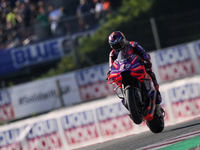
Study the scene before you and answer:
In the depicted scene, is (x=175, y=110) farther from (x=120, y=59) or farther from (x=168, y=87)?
(x=120, y=59)

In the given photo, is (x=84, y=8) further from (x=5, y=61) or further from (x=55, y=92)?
(x=55, y=92)

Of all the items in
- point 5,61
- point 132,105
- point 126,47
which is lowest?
point 132,105

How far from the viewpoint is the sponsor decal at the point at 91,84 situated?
13.6 m

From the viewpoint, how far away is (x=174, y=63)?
13.1 meters

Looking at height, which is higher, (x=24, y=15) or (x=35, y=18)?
(x=24, y=15)

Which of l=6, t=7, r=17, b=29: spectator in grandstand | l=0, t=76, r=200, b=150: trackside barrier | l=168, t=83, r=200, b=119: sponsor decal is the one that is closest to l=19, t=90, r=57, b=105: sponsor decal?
l=6, t=7, r=17, b=29: spectator in grandstand

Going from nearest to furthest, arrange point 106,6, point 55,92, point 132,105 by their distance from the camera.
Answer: point 132,105 < point 55,92 < point 106,6

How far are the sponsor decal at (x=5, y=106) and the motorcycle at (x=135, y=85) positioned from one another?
747cm

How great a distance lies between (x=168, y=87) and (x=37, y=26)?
7.76 m

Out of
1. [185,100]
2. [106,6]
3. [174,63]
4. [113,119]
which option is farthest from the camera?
[106,6]

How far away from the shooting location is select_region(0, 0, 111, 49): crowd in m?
14.7

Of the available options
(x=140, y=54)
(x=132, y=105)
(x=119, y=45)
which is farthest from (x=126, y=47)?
(x=132, y=105)

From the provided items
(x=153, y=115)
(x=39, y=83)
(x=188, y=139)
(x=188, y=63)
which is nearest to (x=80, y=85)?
(x=39, y=83)

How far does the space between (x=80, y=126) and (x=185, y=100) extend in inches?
87.1
